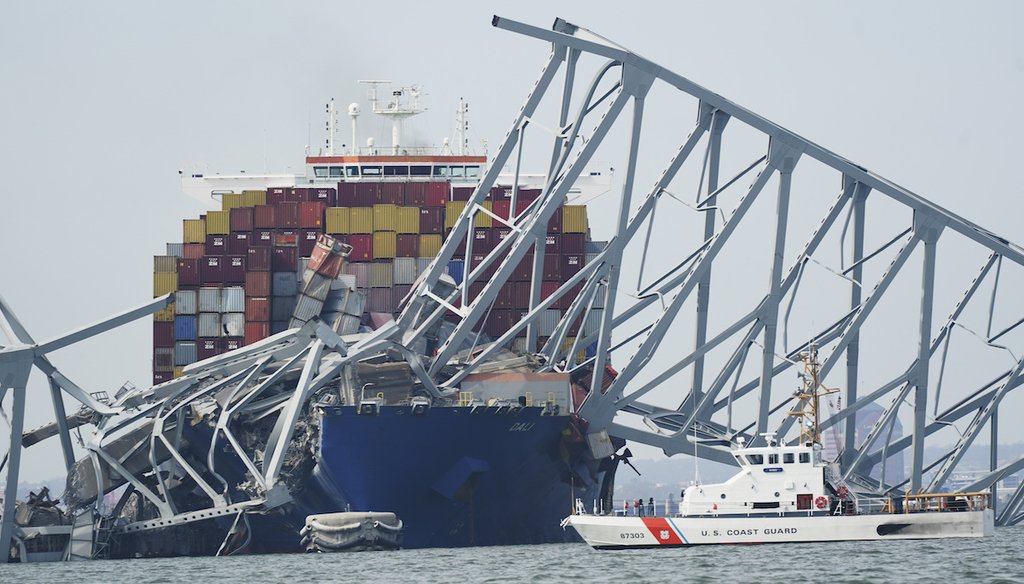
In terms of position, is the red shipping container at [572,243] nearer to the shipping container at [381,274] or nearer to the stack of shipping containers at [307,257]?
the stack of shipping containers at [307,257]

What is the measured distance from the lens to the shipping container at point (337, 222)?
265ft

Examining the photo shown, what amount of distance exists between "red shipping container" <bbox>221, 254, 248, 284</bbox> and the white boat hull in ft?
85.6

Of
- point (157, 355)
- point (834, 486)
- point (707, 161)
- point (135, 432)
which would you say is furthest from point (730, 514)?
point (157, 355)

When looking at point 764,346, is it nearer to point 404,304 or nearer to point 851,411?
point 851,411

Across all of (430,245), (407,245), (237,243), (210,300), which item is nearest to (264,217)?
(237,243)

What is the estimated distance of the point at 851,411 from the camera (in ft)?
211

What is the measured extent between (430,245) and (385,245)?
77.3 inches

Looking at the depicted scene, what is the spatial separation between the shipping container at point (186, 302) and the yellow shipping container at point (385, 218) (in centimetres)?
878

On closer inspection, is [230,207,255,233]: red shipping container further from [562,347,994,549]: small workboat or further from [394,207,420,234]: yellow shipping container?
[562,347,994,549]: small workboat

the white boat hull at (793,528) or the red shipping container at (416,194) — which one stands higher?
the red shipping container at (416,194)

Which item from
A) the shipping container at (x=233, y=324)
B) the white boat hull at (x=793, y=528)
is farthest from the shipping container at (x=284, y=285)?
the white boat hull at (x=793, y=528)

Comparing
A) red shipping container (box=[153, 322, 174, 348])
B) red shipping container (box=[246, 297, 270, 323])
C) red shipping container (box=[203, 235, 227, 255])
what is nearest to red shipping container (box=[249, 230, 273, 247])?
red shipping container (box=[203, 235, 227, 255])

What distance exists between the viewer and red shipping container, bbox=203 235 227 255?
79.1 meters

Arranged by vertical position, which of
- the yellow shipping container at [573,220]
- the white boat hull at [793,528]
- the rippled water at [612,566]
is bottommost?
the rippled water at [612,566]
